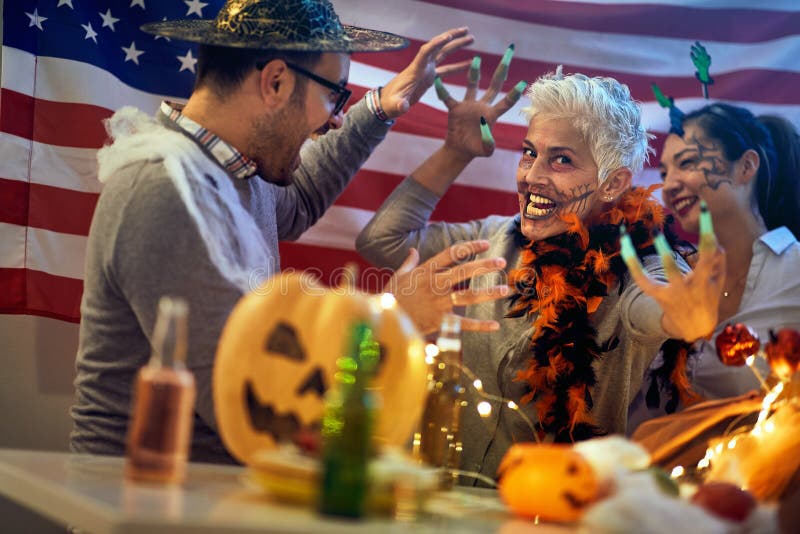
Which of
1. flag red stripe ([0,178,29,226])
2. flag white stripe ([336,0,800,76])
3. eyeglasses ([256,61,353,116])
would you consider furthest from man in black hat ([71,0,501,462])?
flag red stripe ([0,178,29,226])

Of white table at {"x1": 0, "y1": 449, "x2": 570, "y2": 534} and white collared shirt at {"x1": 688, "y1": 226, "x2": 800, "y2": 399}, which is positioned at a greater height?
white collared shirt at {"x1": 688, "y1": 226, "x2": 800, "y2": 399}

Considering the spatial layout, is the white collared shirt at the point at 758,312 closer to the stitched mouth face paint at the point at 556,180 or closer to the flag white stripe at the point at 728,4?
the stitched mouth face paint at the point at 556,180

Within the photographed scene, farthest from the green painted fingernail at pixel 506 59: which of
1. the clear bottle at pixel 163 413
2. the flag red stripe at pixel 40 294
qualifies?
the clear bottle at pixel 163 413

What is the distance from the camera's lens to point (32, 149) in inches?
103

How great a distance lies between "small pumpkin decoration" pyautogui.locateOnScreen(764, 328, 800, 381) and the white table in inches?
21.9

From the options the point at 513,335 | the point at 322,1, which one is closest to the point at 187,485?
the point at 322,1

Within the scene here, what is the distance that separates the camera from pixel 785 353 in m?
1.64

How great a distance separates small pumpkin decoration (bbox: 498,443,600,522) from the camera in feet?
4.40

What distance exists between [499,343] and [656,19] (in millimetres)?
1274

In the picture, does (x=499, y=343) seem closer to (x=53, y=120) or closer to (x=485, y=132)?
(x=485, y=132)

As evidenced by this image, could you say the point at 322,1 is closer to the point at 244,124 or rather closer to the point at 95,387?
the point at 244,124

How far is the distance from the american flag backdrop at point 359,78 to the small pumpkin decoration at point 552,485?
164cm

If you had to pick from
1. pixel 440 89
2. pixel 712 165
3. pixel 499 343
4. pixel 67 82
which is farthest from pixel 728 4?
pixel 67 82

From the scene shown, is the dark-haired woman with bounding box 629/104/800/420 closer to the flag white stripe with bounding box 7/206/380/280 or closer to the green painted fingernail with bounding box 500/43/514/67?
the green painted fingernail with bounding box 500/43/514/67
